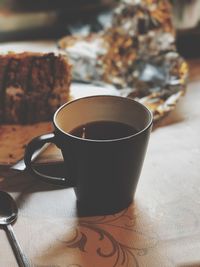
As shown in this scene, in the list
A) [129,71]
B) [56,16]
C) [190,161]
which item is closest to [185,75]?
[129,71]

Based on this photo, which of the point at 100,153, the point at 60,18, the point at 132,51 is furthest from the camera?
the point at 60,18

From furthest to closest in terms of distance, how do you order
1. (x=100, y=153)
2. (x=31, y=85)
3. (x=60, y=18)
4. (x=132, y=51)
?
(x=60, y=18), (x=132, y=51), (x=31, y=85), (x=100, y=153)

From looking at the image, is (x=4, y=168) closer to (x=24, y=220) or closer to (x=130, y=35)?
(x=24, y=220)

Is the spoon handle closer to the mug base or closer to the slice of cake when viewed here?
the mug base

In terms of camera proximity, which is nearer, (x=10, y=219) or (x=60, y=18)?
(x=10, y=219)

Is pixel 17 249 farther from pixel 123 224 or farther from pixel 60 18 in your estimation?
pixel 60 18

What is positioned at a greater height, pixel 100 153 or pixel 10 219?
pixel 100 153

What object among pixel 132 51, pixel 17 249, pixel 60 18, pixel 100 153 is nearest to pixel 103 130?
pixel 100 153

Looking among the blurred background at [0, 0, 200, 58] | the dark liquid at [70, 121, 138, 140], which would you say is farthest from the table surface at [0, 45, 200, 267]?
the blurred background at [0, 0, 200, 58]
